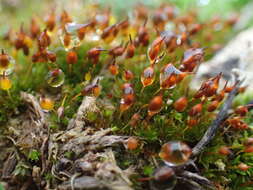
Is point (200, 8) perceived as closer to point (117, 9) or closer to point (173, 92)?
point (117, 9)

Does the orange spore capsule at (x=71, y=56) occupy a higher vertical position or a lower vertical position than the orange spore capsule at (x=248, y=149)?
higher

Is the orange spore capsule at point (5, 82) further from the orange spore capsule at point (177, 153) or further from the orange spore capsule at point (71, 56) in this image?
the orange spore capsule at point (177, 153)

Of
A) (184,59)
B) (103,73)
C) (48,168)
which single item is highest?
(184,59)

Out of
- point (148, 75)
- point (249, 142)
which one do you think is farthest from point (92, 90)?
point (249, 142)

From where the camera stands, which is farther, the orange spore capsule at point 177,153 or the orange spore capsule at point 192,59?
the orange spore capsule at point 192,59

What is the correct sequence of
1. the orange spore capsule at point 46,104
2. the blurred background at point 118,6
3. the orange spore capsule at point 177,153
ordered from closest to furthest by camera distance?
the orange spore capsule at point 177,153 < the orange spore capsule at point 46,104 < the blurred background at point 118,6

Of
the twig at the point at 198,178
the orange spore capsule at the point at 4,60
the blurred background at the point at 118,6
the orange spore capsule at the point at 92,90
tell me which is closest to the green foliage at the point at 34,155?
the orange spore capsule at the point at 92,90

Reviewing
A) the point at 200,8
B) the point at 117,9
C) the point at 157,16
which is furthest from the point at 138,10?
the point at 200,8

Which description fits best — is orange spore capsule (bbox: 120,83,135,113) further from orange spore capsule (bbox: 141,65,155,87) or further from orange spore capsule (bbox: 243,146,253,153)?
orange spore capsule (bbox: 243,146,253,153)

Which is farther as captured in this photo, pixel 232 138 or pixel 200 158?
pixel 232 138

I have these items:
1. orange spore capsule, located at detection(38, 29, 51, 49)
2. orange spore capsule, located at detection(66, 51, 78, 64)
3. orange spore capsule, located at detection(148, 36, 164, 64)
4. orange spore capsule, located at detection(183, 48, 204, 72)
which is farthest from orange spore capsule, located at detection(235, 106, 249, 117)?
orange spore capsule, located at detection(38, 29, 51, 49)

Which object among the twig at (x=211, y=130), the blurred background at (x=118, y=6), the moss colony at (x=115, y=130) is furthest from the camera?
the blurred background at (x=118, y=6)
